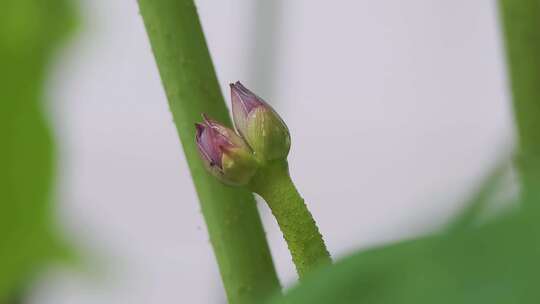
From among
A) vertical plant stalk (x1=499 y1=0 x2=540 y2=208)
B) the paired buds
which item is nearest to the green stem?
the paired buds

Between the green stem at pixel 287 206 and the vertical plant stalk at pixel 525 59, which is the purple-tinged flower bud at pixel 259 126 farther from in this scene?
the vertical plant stalk at pixel 525 59

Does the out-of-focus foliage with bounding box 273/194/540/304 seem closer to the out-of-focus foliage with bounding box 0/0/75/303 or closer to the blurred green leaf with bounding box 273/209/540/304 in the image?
the blurred green leaf with bounding box 273/209/540/304

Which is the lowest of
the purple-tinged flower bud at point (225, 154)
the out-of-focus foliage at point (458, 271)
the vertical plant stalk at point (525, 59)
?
the vertical plant stalk at point (525, 59)

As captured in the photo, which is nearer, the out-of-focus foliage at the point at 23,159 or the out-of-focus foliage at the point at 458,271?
the out-of-focus foliage at the point at 458,271

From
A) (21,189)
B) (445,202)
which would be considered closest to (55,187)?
(21,189)

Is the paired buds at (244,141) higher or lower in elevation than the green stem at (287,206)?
higher

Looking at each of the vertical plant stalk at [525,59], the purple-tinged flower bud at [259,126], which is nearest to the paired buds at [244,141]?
the purple-tinged flower bud at [259,126]

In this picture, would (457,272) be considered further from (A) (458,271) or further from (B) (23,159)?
(B) (23,159)
